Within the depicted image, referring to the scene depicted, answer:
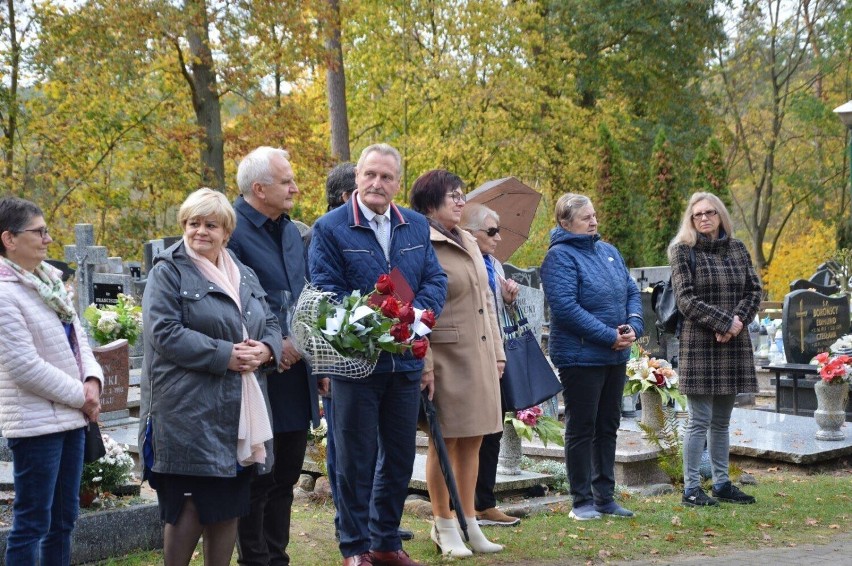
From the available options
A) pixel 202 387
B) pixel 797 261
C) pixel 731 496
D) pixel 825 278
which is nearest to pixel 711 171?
pixel 797 261

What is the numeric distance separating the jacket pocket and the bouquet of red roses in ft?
2.26

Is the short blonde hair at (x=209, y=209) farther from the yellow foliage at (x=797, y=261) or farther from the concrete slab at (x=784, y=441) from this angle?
the yellow foliage at (x=797, y=261)

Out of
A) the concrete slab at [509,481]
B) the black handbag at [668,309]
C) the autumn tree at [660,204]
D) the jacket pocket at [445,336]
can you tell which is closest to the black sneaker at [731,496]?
the black handbag at [668,309]

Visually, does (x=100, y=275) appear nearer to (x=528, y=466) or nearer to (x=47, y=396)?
→ (x=528, y=466)

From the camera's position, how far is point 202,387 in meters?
4.42

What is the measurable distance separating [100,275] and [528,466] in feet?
31.1

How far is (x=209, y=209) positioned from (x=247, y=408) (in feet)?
2.81

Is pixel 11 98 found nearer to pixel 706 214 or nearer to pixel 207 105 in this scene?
pixel 207 105

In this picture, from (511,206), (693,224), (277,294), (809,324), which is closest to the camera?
(277,294)

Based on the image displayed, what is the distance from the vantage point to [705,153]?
3070 cm

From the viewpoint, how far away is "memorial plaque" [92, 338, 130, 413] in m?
10.4

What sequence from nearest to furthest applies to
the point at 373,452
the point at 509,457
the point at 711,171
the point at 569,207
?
the point at 373,452, the point at 569,207, the point at 509,457, the point at 711,171

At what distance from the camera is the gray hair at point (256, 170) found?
→ 528cm

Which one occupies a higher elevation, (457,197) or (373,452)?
(457,197)
